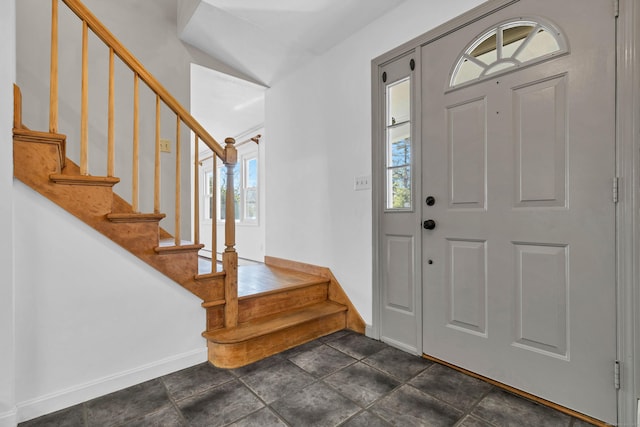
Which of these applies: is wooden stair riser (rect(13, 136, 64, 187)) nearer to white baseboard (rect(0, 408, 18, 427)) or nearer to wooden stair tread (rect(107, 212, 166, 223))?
wooden stair tread (rect(107, 212, 166, 223))

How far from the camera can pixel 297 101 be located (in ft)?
10.1

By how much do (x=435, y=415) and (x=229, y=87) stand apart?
350cm

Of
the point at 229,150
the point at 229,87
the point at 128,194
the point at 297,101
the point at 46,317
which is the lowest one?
the point at 46,317

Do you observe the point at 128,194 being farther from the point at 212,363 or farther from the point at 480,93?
the point at 480,93

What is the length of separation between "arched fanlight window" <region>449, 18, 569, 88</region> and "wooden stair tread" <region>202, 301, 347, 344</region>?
1851 millimetres

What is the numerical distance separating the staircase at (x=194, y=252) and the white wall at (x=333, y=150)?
1.03 ft

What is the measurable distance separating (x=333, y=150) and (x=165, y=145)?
1.57 meters

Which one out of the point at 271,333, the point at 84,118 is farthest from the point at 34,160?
the point at 271,333

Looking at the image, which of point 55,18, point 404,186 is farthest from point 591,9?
point 55,18

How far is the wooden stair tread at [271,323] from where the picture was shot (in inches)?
73.7

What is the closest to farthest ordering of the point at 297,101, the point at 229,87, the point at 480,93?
1. the point at 480,93
2. the point at 297,101
3. the point at 229,87

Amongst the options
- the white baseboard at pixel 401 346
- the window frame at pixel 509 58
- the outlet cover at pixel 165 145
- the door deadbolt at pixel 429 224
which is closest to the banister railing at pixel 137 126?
the outlet cover at pixel 165 145

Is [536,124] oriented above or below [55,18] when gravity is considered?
below

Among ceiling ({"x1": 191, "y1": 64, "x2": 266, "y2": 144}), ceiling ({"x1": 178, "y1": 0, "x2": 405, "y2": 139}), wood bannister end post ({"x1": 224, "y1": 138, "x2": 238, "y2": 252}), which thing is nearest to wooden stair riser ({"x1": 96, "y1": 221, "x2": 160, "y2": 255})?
wood bannister end post ({"x1": 224, "y1": 138, "x2": 238, "y2": 252})
